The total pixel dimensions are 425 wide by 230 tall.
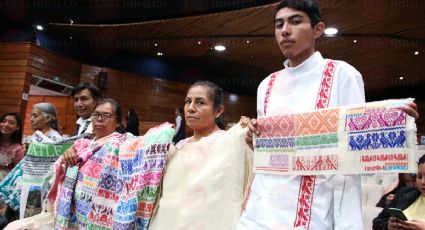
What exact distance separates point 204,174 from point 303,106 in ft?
2.11

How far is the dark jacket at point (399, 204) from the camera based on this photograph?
2211mm

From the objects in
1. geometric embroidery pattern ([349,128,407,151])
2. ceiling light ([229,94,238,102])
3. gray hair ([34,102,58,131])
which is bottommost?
geometric embroidery pattern ([349,128,407,151])

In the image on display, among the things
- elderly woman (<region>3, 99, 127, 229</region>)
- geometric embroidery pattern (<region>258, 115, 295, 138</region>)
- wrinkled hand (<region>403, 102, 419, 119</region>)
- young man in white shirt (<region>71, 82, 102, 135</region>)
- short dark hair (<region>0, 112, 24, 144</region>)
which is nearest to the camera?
wrinkled hand (<region>403, 102, 419, 119</region>)

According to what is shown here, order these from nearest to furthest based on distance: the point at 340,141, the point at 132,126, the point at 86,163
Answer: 1. the point at 340,141
2. the point at 86,163
3. the point at 132,126

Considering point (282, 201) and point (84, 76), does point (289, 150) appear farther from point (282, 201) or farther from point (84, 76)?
point (84, 76)

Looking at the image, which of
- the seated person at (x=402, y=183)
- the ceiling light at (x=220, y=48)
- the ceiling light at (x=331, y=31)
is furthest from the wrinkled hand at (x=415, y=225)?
the ceiling light at (x=220, y=48)

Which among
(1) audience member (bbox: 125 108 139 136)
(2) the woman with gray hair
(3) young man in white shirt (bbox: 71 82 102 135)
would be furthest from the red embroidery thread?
(1) audience member (bbox: 125 108 139 136)

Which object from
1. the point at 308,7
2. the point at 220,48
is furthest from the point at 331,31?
the point at 308,7

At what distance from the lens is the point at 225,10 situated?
6.23 meters

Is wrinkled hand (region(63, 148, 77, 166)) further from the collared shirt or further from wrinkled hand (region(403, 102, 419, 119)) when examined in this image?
wrinkled hand (region(403, 102, 419, 119))

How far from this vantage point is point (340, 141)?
1137mm

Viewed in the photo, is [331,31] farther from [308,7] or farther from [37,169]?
[308,7]

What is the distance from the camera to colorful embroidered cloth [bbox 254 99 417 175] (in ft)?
3.38

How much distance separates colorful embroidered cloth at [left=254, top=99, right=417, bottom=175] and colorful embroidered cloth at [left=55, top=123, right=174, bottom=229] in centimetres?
70
